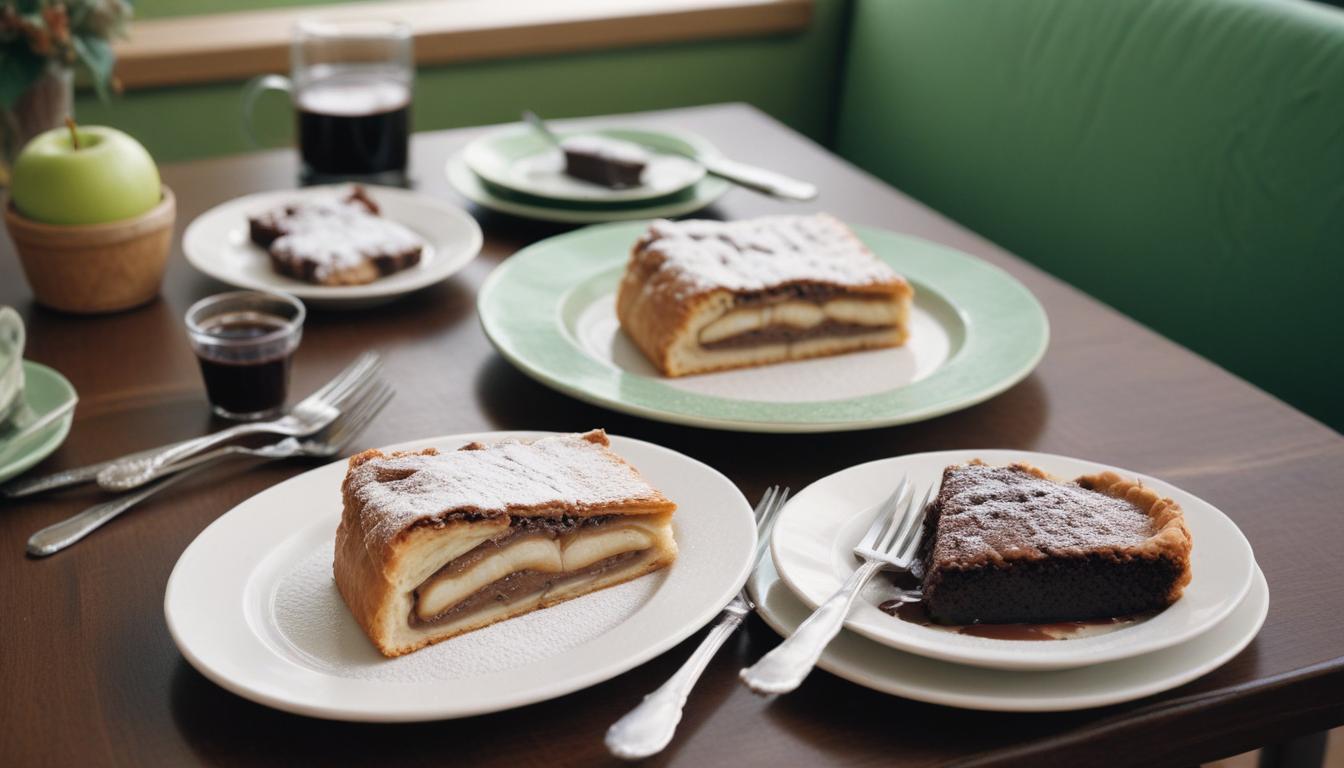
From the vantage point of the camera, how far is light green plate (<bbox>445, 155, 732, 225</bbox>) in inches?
72.3

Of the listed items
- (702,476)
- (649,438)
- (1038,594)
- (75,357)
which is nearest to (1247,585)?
(1038,594)

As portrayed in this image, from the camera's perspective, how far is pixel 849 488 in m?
1.06

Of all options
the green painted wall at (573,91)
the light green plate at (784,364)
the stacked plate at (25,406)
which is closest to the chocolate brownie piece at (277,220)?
the light green plate at (784,364)

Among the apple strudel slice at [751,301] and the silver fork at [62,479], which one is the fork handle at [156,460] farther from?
the apple strudel slice at [751,301]

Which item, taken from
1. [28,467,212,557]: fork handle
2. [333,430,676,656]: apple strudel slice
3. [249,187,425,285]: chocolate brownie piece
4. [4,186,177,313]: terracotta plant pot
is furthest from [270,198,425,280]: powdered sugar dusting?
[333,430,676,656]: apple strudel slice

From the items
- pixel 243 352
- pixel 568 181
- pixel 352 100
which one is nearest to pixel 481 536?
pixel 243 352

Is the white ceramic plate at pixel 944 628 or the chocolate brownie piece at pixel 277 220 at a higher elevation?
the white ceramic plate at pixel 944 628

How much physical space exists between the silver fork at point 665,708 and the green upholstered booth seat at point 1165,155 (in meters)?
0.73

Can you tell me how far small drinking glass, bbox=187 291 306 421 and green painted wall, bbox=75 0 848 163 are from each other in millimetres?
1878

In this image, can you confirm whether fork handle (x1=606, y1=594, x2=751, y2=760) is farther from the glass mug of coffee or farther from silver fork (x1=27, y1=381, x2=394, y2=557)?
the glass mug of coffee

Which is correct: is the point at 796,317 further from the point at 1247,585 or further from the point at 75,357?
the point at 75,357

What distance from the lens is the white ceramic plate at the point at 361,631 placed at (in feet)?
2.67

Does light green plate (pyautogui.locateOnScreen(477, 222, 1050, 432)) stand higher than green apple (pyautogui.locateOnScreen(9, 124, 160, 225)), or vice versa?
green apple (pyautogui.locateOnScreen(9, 124, 160, 225))

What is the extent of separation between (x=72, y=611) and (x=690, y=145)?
1.33m
